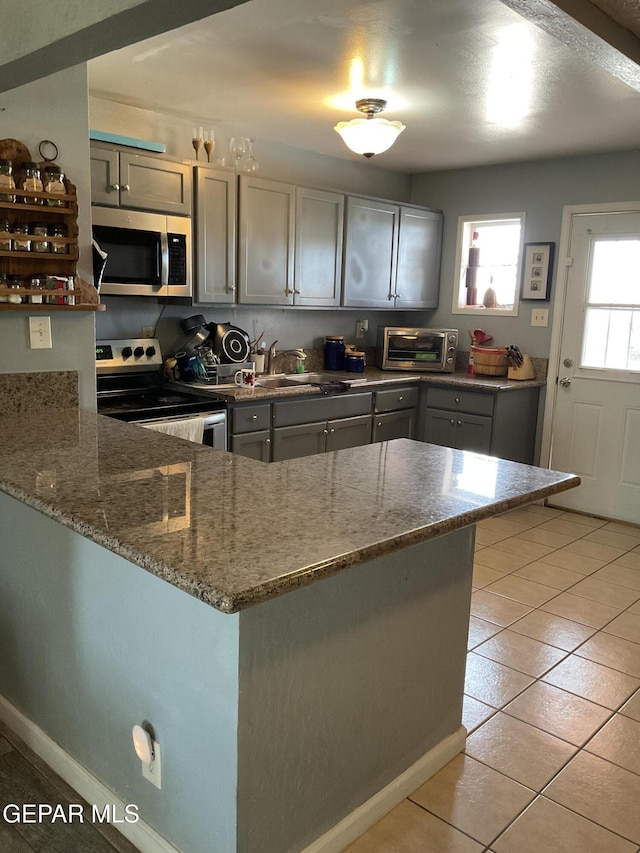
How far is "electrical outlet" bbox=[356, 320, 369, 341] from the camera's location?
5438 millimetres

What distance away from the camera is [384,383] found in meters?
4.73

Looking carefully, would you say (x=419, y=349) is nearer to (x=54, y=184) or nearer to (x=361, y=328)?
(x=361, y=328)

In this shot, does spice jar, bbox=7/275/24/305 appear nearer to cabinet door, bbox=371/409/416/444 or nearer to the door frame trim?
cabinet door, bbox=371/409/416/444

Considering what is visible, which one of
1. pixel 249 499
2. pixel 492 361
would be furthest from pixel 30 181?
pixel 492 361

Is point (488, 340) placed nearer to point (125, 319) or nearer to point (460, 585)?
point (125, 319)

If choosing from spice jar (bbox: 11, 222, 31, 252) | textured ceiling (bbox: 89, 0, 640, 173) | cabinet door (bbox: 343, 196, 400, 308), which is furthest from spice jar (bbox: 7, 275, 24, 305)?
cabinet door (bbox: 343, 196, 400, 308)

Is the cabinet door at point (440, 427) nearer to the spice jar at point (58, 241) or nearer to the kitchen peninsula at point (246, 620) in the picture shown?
the kitchen peninsula at point (246, 620)

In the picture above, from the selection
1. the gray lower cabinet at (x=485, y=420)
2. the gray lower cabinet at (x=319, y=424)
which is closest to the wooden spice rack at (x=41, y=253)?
the gray lower cabinet at (x=319, y=424)

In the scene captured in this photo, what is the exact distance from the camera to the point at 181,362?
4109 millimetres

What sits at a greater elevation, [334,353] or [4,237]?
[4,237]

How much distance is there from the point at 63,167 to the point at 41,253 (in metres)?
0.38

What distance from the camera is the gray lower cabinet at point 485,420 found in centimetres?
470

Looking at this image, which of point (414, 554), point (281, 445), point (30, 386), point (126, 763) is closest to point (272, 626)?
point (414, 554)

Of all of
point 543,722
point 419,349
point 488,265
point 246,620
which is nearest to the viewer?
point 246,620
